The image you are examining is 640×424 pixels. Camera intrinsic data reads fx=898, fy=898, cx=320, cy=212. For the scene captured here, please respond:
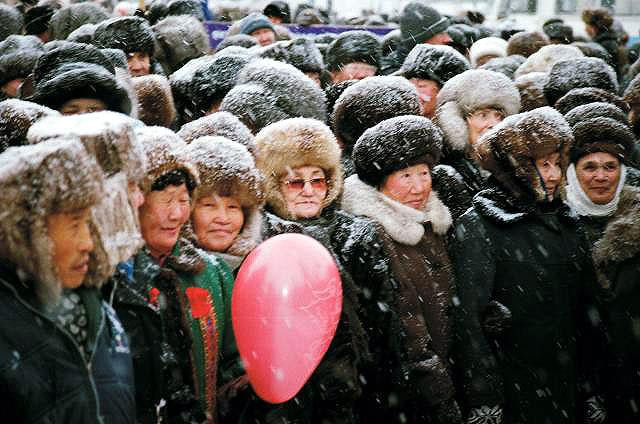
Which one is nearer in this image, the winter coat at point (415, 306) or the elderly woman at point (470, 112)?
the winter coat at point (415, 306)

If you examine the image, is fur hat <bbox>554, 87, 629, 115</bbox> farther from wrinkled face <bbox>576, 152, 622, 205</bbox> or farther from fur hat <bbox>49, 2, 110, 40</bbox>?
fur hat <bbox>49, 2, 110, 40</bbox>

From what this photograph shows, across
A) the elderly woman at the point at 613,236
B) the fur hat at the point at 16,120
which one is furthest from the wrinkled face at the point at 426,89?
the fur hat at the point at 16,120

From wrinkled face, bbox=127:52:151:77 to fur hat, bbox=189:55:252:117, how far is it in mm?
1198

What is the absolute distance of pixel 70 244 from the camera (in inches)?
91.5

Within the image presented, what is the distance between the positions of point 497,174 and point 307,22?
893 centimetres

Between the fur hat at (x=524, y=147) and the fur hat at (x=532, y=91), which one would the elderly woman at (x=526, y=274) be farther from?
the fur hat at (x=532, y=91)

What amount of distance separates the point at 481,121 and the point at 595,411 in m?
1.96

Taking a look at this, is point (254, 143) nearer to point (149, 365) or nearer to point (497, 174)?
point (497, 174)

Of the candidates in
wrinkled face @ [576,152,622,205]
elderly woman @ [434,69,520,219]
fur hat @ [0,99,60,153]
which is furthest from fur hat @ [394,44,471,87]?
fur hat @ [0,99,60,153]

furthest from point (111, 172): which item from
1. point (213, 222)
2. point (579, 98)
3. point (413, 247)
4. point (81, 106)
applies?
point (579, 98)

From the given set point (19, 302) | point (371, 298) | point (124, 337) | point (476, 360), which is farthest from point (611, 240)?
point (19, 302)

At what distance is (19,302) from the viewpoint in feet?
7.25

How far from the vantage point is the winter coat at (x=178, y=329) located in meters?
2.83

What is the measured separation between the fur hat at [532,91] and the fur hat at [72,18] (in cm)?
454
